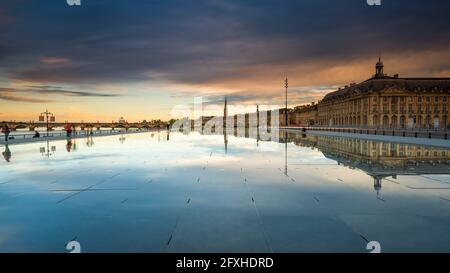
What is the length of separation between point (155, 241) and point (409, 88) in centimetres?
13271

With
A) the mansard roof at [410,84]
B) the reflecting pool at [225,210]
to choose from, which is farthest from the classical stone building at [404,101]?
the reflecting pool at [225,210]

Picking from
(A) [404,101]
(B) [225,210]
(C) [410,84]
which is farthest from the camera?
(C) [410,84]

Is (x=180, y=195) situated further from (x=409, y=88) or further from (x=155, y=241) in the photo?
(x=409, y=88)

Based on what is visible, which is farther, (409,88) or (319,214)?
(409,88)

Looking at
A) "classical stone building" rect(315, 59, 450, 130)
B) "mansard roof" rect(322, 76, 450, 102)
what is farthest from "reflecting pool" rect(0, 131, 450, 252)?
"mansard roof" rect(322, 76, 450, 102)

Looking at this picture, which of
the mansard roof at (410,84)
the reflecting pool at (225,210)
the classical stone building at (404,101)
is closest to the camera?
the reflecting pool at (225,210)

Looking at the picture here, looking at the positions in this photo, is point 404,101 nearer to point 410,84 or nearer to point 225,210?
point 410,84

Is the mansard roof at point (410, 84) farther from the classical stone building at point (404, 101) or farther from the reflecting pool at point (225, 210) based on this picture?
the reflecting pool at point (225, 210)

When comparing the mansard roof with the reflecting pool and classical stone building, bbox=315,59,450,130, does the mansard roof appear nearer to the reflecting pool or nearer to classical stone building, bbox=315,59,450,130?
classical stone building, bbox=315,59,450,130

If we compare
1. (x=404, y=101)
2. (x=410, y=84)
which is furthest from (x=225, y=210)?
(x=410, y=84)

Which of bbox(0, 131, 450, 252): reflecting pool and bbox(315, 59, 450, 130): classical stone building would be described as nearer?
bbox(0, 131, 450, 252): reflecting pool

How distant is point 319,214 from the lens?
7.33 meters
